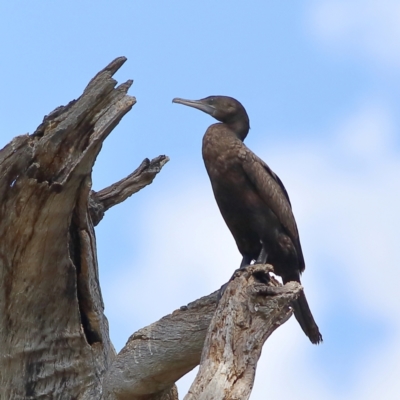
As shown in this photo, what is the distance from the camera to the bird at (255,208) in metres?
6.61

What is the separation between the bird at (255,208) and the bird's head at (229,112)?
29 cm

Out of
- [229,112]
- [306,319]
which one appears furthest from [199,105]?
[306,319]

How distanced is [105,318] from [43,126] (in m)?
1.41

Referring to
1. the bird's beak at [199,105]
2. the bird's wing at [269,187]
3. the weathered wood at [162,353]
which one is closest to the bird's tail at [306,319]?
the bird's wing at [269,187]

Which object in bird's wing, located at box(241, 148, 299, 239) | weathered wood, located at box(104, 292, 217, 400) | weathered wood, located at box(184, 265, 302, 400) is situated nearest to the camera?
weathered wood, located at box(184, 265, 302, 400)

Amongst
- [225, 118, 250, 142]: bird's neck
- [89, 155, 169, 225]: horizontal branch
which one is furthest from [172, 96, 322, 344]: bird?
[89, 155, 169, 225]: horizontal branch

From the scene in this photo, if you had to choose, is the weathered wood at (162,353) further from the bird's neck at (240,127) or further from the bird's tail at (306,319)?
the bird's neck at (240,127)

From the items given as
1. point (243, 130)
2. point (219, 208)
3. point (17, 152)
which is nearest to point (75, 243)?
point (17, 152)

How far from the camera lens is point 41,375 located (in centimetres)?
585

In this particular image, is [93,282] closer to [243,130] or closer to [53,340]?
[53,340]

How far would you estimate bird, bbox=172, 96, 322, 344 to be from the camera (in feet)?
21.7

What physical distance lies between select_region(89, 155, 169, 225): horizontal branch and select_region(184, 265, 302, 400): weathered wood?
166 centimetres

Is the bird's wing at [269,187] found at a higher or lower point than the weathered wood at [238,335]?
higher

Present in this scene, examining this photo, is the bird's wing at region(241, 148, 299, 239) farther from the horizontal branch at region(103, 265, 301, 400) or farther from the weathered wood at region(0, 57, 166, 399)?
the weathered wood at region(0, 57, 166, 399)
